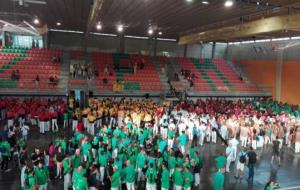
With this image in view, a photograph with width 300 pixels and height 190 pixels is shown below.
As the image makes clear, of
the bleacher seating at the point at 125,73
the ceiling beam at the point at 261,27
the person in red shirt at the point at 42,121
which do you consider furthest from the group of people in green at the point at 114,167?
the bleacher seating at the point at 125,73

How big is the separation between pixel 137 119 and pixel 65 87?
34.1 ft

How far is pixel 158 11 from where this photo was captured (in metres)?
18.8

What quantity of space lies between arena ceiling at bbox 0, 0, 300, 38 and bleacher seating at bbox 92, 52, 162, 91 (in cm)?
643

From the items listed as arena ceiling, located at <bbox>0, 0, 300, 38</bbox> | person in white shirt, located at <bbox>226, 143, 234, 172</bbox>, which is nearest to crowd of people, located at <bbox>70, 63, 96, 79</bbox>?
arena ceiling, located at <bbox>0, 0, 300, 38</bbox>

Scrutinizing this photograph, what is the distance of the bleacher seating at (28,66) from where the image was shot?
24998mm

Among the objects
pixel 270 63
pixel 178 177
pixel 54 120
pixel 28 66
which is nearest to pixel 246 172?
pixel 178 177

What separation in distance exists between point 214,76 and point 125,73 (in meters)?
10.9

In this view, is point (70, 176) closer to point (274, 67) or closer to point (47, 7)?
point (47, 7)

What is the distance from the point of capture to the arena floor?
1104cm

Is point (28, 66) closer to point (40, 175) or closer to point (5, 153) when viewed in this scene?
point (5, 153)

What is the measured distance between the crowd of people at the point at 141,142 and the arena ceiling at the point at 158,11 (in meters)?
6.47

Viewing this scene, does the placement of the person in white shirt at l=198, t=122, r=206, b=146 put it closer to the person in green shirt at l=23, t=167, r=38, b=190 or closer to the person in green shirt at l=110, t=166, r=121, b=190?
the person in green shirt at l=110, t=166, r=121, b=190

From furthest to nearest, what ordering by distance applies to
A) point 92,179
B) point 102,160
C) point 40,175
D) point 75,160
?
point 102,160 < point 75,160 < point 92,179 < point 40,175

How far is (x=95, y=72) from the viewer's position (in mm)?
28656
